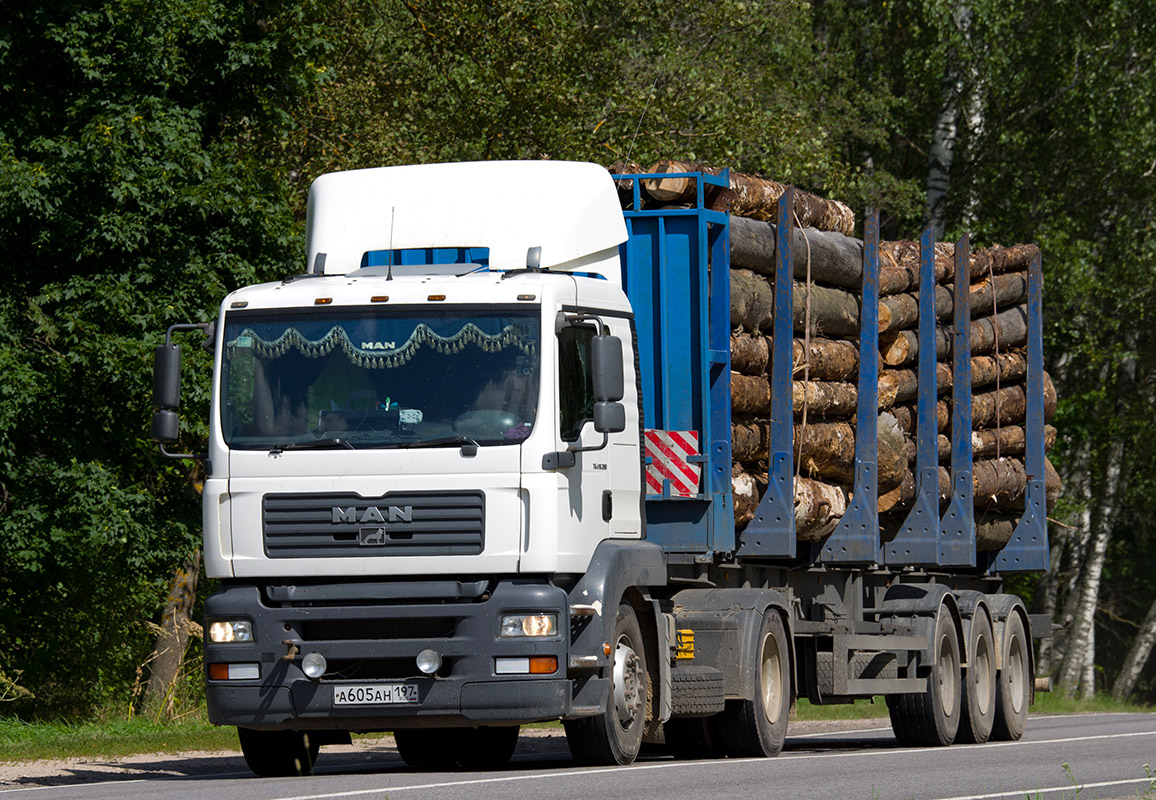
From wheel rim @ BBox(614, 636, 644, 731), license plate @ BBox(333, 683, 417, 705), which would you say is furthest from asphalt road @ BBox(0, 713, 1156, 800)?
license plate @ BBox(333, 683, 417, 705)

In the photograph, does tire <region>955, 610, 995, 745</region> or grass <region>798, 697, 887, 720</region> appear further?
grass <region>798, 697, 887, 720</region>

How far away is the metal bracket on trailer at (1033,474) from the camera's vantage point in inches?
746

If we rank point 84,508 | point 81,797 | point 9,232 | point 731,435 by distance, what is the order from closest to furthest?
point 81,797 → point 731,435 → point 84,508 → point 9,232

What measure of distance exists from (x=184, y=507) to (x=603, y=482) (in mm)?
9638

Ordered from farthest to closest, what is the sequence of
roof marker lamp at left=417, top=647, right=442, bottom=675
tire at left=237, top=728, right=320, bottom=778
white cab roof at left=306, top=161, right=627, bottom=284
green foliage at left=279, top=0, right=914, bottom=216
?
green foliage at left=279, top=0, right=914, bottom=216 → tire at left=237, top=728, right=320, bottom=778 → white cab roof at left=306, top=161, right=627, bottom=284 → roof marker lamp at left=417, top=647, right=442, bottom=675

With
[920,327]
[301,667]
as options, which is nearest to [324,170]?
[920,327]

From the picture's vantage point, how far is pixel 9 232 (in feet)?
67.5

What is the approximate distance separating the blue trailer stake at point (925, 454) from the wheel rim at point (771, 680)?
3.00 meters

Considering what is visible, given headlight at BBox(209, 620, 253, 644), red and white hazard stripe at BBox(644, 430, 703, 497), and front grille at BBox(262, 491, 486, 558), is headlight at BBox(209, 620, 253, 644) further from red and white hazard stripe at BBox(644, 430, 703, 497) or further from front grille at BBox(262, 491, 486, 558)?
red and white hazard stripe at BBox(644, 430, 703, 497)

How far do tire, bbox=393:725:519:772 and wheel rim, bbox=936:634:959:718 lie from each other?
4.17 meters

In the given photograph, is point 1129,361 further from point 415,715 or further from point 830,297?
point 415,715

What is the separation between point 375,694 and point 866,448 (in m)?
5.86

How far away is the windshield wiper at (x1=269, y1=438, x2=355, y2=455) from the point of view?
1116 cm

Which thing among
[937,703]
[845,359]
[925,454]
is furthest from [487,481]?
[925,454]
